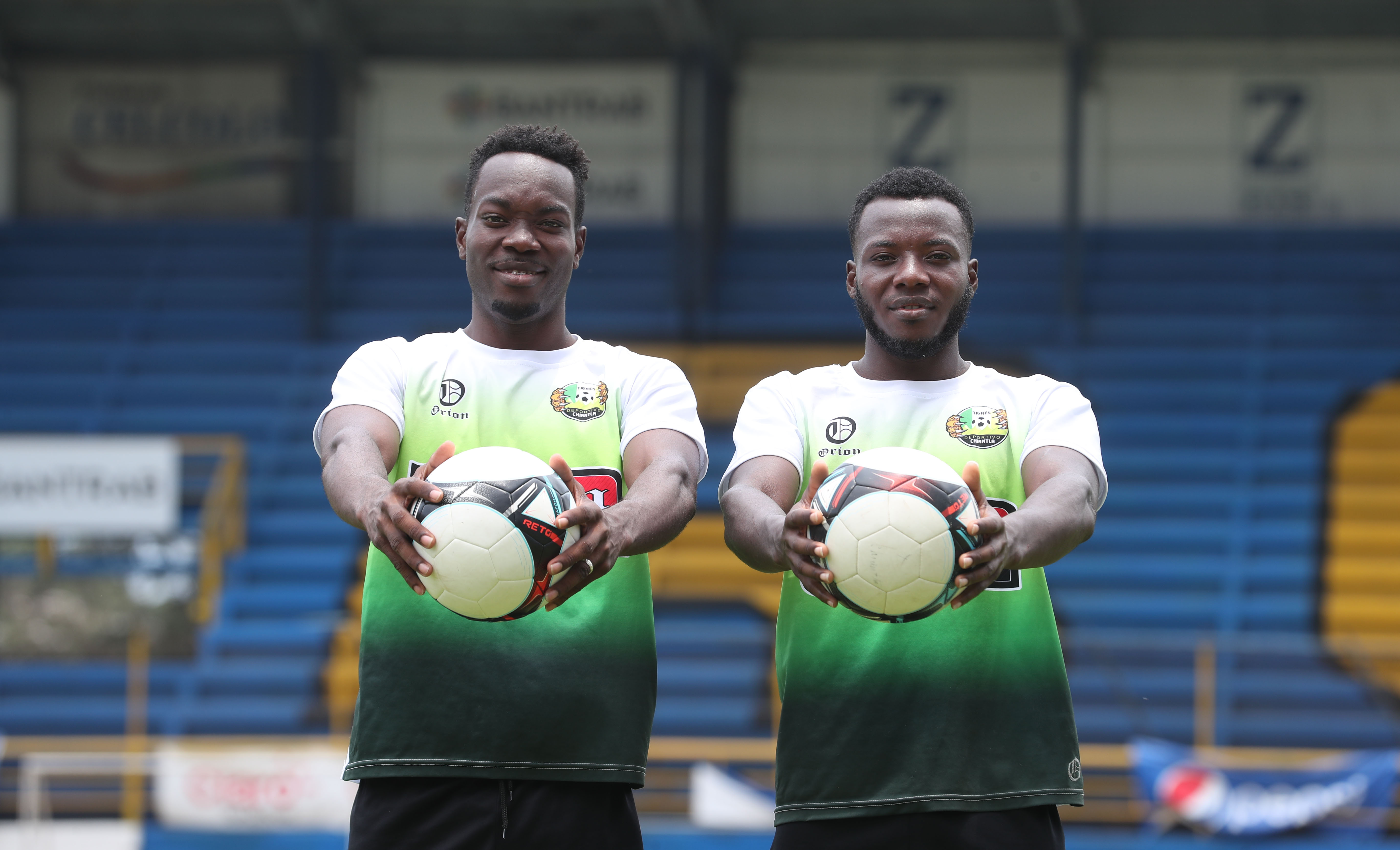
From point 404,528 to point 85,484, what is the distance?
387 inches

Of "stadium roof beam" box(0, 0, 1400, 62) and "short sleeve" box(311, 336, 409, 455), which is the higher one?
"stadium roof beam" box(0, 0, 1400, 62)

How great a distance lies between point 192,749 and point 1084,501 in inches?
293

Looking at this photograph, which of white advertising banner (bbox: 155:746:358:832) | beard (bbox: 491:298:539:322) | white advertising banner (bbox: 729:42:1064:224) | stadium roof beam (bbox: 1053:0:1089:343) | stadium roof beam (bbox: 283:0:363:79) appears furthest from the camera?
white advertising banner (bbox: 729:42:1064:224)

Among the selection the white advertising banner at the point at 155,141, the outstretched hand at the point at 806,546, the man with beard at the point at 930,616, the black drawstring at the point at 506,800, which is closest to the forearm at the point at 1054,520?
the man with beard at the point at 930,616

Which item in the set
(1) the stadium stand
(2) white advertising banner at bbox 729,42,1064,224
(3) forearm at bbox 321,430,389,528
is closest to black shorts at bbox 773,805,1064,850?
(3) forearm at bbox 321,430,389,528

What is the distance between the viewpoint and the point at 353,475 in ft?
10.0

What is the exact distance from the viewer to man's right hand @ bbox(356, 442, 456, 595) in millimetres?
2836

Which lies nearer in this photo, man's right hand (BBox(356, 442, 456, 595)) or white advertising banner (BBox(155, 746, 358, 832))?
man's right hand (BBox(356, 442, 456, 595))

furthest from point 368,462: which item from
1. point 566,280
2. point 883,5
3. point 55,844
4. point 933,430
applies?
point 883,5

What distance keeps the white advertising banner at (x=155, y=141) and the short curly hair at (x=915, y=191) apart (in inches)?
499

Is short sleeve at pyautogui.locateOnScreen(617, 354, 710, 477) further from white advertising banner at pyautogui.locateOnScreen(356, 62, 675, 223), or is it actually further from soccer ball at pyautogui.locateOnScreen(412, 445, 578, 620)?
white advertising banner at pyautogui.locateOnScreen(356, 62, 675, 223)

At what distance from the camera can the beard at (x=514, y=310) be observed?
3408mm

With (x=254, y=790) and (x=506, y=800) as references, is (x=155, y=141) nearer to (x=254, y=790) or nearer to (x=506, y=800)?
(x=254, y=790)

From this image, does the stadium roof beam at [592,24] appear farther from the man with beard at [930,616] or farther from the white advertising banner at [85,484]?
the man with beard at [930,616]
